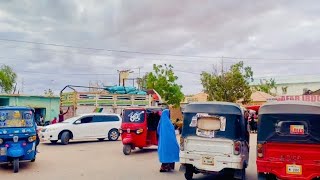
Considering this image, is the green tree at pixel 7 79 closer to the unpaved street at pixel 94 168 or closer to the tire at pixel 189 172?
the unpaved street at pixel 94 168

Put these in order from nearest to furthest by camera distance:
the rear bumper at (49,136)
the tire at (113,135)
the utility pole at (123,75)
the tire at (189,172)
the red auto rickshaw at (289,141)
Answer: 1. the red auto rickshaw at (289,141)
2. the tire at (189,172)
3. the rear bumper at (49,136)
4. the tire at (113,135)
5. the utility pole at (123,75)

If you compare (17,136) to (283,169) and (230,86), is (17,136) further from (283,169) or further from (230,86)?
(230,86)

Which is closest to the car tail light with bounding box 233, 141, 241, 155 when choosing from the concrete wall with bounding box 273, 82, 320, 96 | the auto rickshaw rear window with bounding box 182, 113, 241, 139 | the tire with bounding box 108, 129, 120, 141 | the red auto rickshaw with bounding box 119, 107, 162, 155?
the auto rickshaw rear window with bounding box 182, 113, 241, 139

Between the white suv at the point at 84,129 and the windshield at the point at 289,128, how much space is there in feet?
47.1

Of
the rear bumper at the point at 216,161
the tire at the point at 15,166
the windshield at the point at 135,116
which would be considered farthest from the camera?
the windshield at the point at 135,116

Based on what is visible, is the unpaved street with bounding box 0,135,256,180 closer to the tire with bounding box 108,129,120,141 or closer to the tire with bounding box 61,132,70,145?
the tire with bounding box 61,132,70,145

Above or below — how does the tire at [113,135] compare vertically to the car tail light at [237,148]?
below

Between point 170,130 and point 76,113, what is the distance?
1413 centimetres

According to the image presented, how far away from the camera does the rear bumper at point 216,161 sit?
29.8ft

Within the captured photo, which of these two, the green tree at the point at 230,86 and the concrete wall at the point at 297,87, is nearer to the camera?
the green tree at the point at 230,86

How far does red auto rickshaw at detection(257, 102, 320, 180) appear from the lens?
814 cm

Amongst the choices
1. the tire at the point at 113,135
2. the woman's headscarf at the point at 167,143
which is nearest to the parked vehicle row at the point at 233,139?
the woman's headscarf at the point at 167,143

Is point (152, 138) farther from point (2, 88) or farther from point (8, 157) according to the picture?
point (2, 88)

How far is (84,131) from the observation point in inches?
845
